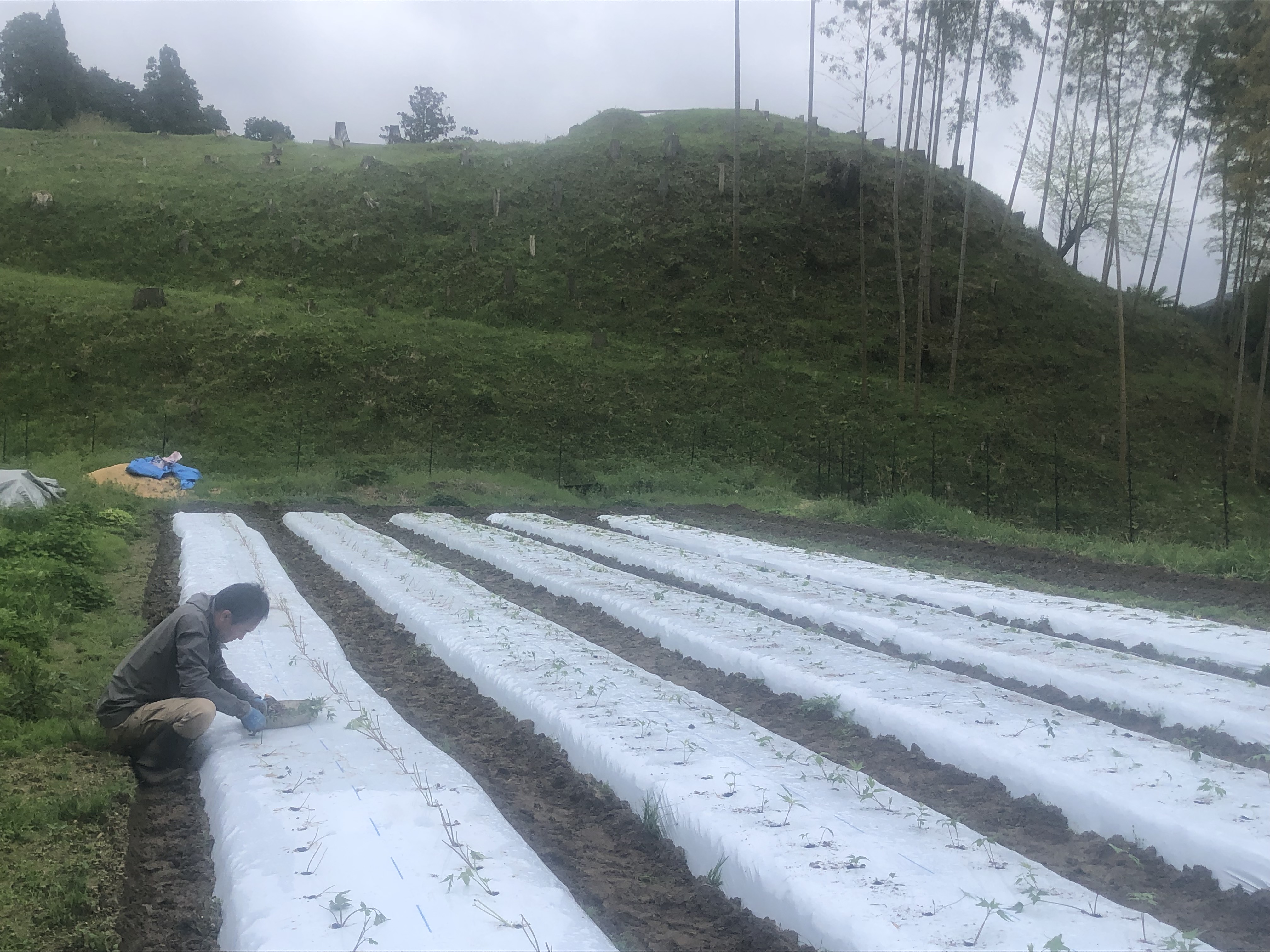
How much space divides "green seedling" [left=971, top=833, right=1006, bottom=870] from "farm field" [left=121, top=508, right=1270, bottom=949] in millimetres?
11

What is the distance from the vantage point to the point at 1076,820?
142 inches

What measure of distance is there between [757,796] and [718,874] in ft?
1.40

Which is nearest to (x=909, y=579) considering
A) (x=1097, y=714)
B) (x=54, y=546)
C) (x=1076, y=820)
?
(x=1097, y=714)

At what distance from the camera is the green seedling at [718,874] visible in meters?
3.24

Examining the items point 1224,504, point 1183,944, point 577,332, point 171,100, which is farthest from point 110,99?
point 1183,944

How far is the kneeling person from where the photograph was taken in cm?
414

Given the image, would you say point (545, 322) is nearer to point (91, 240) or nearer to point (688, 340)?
point (688, 340)

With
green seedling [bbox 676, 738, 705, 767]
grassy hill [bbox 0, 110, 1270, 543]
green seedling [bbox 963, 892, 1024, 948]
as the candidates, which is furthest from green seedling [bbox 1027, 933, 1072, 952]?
grassy hill [bbox 0, 110, 1270, 543]

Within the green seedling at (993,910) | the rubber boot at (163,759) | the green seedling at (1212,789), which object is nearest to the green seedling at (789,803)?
the green seedling at (993,910)

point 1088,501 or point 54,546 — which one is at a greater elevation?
point 54,546

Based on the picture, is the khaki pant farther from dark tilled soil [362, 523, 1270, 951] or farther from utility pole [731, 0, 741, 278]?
utility pole [731, 0, 741, 278]

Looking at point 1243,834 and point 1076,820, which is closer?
point 1243,834

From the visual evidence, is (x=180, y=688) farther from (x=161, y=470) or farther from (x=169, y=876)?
(x=161, y=470)

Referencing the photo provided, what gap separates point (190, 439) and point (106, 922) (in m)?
20.6
